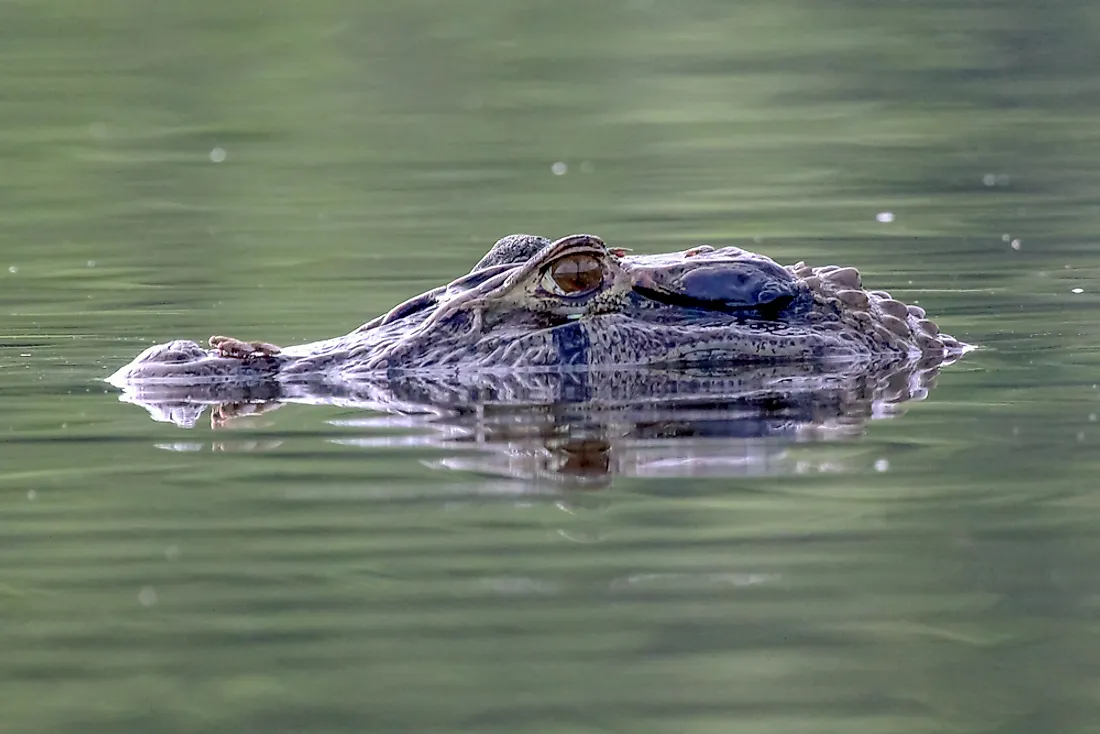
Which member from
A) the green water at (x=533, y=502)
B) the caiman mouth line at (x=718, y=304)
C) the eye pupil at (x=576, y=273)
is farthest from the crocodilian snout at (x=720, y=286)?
the green water at (x=533, y=502)

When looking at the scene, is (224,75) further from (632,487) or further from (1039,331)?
(632,487)

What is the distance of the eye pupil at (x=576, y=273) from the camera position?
428 inches

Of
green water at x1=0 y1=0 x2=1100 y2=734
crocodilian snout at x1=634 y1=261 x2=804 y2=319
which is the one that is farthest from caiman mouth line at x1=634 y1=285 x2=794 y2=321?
green water at x1=0 y1=0 x2=1100 y2=734

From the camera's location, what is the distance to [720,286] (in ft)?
36.6

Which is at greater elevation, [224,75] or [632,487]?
[224,75]

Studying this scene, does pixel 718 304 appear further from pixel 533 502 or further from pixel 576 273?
pixel 533 502

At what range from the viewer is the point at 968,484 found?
855cm

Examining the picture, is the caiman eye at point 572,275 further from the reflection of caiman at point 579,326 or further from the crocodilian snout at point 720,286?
the crocodilian snout at point 720,286

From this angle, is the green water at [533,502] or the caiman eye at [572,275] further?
the caiman eye at [572,275]

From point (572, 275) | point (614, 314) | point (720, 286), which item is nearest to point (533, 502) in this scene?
point (572, 275)

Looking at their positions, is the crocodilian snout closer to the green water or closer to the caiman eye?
the caiman eye

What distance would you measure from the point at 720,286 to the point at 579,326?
0.69 m

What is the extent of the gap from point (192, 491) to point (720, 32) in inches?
1280

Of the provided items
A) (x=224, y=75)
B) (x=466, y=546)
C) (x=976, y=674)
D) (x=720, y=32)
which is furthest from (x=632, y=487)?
(x=720, y=32)
